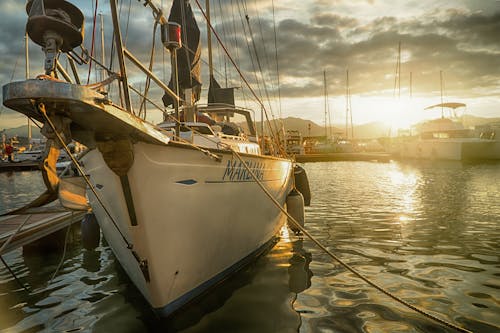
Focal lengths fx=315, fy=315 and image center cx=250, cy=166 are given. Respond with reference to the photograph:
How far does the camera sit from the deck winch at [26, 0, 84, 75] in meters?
2.64

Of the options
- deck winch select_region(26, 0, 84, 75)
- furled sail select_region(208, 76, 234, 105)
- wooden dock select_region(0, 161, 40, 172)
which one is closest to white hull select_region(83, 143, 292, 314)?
deck winch select_region(26, 0, 84, 75)

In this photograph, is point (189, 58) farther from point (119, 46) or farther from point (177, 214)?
point (177, 214)

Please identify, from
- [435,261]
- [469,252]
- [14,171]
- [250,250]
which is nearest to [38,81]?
[250,250]

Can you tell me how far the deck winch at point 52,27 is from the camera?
8.68 feet

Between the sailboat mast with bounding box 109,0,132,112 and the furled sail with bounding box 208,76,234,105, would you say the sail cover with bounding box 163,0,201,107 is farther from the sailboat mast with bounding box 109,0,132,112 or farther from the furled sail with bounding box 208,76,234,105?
the sailboat mast with bounding box 109,0,132,112

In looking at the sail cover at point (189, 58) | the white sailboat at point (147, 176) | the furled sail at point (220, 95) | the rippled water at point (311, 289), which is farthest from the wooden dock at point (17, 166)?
A: the white sailboat at point (147, 176)

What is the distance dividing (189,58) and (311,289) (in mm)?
7420

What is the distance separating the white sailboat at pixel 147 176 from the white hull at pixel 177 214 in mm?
12

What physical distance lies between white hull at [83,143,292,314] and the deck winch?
1.11 meters

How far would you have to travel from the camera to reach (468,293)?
4.59 m

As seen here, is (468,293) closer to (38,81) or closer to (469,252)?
(469,252)

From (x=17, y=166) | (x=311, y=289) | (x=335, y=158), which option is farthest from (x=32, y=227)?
(x=335, y=158)

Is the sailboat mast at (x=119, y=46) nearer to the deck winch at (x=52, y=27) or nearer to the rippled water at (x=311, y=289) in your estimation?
the deck winch at (x=52, y=27)

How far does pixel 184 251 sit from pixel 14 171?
141ft
